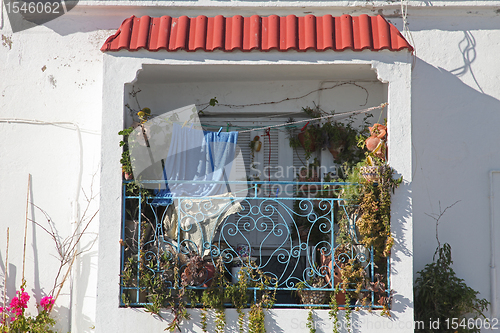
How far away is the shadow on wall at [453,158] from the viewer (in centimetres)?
559

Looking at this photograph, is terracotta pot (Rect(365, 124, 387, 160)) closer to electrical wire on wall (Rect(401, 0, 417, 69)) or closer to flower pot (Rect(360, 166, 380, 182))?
flower pot (Rect(360, 166, 380, 182))

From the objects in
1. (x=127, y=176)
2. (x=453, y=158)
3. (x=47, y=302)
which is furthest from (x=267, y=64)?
(x=47, y=302)

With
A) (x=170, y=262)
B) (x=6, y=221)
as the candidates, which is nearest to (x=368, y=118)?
(x=170, y=262)

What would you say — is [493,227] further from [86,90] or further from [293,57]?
[86,90]

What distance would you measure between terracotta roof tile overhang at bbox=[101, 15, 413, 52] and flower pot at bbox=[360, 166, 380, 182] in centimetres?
131

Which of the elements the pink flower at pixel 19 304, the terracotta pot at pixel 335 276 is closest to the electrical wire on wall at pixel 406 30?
the terracotta pot at pixel 335 276

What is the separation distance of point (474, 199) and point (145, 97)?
4674 millimetres

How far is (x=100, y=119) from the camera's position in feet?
18.7

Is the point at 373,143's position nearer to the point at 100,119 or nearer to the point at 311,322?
the point at 311,322

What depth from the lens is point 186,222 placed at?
5047 millimetres

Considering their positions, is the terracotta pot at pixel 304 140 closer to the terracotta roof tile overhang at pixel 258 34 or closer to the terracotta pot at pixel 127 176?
the terracotta roof tile overhang at pixel 258 34

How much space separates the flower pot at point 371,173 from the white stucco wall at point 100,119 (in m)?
1.30

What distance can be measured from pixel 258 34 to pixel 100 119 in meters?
2.37

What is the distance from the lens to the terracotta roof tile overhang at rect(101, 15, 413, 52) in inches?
189
